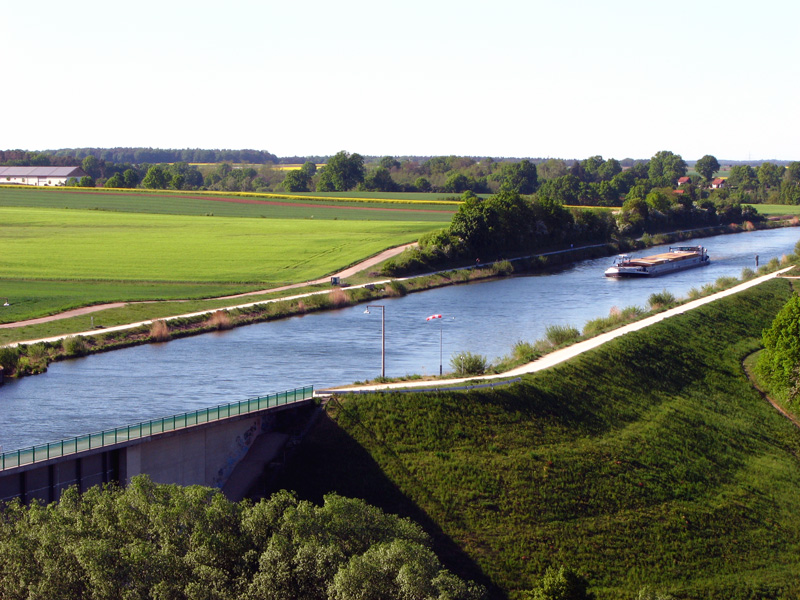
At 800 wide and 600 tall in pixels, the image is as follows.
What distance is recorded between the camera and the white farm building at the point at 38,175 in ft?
583

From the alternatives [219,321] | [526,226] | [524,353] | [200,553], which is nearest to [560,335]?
[524,353]

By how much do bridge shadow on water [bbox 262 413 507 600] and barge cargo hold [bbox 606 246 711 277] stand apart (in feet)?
187

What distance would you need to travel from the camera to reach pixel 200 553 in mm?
20891

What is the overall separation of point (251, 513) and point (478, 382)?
18297 mm

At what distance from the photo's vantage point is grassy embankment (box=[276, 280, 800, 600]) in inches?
1208

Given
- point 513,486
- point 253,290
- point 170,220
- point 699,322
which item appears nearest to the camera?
point 513,486

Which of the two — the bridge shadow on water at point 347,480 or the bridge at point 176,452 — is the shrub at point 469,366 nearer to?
the bridge at point 176,452

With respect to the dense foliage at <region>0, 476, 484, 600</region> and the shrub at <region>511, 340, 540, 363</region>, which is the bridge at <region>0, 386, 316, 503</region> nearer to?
the dense foliage at <region>0, 476, 484, 600</region>

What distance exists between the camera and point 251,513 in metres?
22.8

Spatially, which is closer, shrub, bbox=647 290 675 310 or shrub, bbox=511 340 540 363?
shrub, bbox=511 340 540 363

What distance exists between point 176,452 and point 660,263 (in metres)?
69.4

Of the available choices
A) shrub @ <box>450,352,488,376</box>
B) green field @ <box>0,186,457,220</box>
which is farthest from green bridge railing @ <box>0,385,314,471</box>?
green field @ <box>0,186,457,220</box>

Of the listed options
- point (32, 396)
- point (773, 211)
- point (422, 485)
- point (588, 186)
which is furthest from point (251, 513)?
point (773, 211)

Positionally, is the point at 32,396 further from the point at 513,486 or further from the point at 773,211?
the point at 773,211
